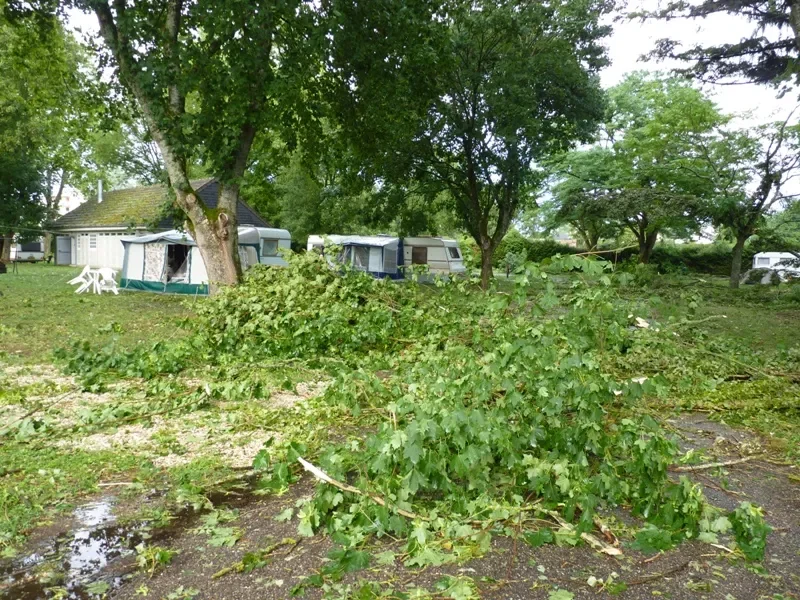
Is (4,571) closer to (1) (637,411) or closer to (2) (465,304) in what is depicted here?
(1) (637,411)

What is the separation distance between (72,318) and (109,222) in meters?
21.2

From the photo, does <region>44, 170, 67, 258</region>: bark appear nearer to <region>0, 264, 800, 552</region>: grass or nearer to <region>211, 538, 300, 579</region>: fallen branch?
<region>0, 264, 800, 552</region>: grass

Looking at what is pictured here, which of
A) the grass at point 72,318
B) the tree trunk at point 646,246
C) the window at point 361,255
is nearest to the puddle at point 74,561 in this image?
the grass at point 72,318

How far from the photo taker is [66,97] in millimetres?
14516

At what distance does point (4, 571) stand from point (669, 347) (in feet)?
15.8

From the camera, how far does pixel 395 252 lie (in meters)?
24.2

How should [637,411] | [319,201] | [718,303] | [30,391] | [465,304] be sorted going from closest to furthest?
[637,411]
[30,391]
[465,304]
[718,303]
[319,201]

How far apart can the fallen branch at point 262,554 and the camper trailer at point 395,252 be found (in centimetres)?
1920

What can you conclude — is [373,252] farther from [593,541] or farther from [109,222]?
[593,541]

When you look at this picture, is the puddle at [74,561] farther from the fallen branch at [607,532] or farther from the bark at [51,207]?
the bark at [51,207]

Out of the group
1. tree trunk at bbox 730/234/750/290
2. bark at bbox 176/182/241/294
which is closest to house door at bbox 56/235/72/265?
bark at bbox 176/182/241/294

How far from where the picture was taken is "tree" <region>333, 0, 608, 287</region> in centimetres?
1397

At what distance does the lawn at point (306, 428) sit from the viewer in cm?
257

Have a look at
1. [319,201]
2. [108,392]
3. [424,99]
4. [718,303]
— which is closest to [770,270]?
[718,303]
